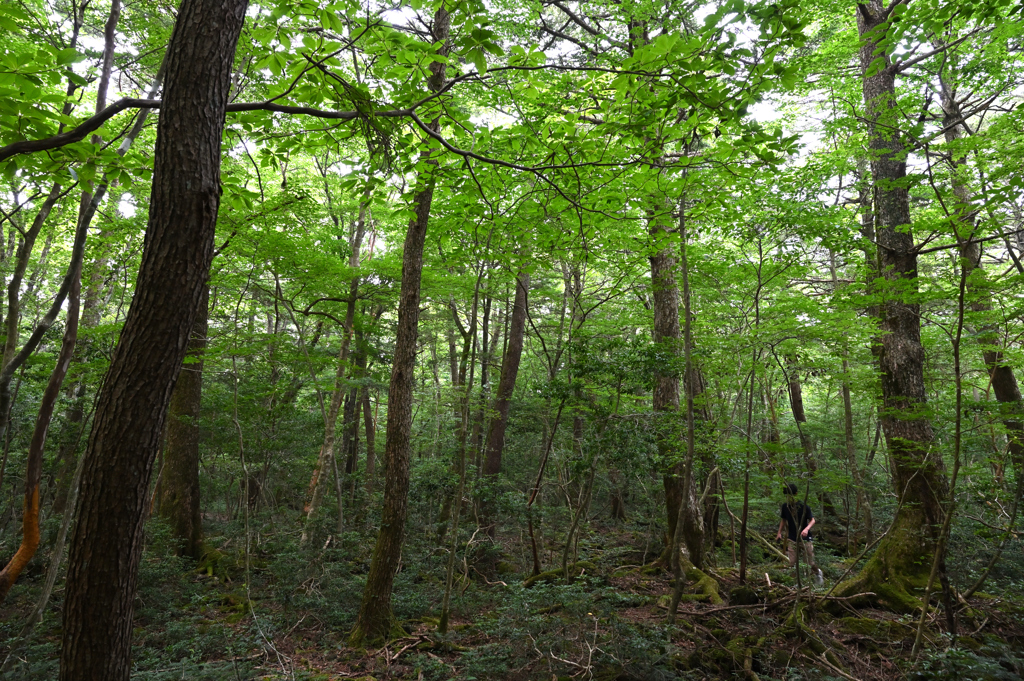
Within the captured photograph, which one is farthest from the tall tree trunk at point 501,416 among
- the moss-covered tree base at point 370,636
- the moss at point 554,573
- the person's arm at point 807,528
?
the person's arm at point 807,528

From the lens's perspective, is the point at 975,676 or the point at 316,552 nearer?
the point at 975,676

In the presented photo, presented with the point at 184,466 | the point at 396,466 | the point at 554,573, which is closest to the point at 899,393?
the point at 554,573

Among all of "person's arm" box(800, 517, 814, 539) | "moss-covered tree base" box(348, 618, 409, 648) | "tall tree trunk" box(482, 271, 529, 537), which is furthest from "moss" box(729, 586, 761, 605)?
"tall tree trunk" box(482, 271, 529, 537)

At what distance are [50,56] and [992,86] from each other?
12.8 metres

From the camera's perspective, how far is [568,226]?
657cm

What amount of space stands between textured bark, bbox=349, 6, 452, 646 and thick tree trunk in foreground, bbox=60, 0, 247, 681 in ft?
10.4

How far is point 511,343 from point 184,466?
6341mm

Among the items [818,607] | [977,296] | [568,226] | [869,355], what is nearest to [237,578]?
[568,226]

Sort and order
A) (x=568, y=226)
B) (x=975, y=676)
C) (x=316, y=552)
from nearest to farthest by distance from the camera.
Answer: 1. (x=975, y=676)
2. (x=568, y=226)
3. (x=316, y=552)

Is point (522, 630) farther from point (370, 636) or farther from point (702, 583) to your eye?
point (702, 583)

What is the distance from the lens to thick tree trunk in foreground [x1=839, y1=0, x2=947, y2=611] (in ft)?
19.1

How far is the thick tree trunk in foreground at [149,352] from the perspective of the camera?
2123 millimetres

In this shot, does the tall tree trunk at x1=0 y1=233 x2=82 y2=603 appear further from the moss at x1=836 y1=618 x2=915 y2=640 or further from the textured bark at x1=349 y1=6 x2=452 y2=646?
the moss at x1=836 y1=618 x2=915 y2=640

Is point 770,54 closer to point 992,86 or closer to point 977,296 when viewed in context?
point 977,296
